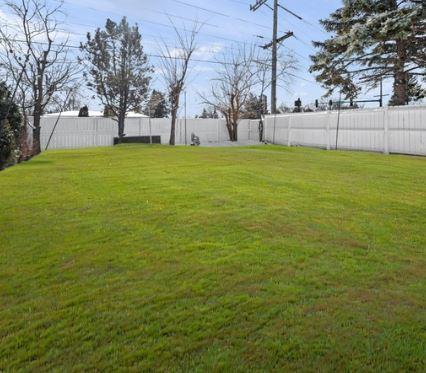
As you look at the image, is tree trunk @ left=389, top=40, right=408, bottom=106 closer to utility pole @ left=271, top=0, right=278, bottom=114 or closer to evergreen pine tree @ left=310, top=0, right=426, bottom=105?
evergreen pine tree @ left=310, top=0, right=426, bottom=105

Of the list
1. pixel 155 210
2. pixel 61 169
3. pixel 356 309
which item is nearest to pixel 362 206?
pixel 155 210

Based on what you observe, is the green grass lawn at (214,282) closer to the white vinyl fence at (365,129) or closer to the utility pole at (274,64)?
the white vinyl fence at (365,129)

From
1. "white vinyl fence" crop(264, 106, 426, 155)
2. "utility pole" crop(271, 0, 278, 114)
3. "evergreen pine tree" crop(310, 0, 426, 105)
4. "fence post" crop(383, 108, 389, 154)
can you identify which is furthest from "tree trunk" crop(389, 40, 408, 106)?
"fence post" crop(383, 108, 389, 154)

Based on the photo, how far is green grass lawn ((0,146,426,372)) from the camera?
2223mm

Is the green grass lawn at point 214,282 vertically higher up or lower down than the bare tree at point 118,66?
lower down

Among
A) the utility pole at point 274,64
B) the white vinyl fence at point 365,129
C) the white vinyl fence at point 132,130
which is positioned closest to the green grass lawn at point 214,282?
the white vinyl fence at point 365,129

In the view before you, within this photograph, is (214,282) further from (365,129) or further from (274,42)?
(274,42)

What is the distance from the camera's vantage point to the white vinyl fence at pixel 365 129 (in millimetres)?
13984

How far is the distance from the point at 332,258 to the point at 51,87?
14.8m

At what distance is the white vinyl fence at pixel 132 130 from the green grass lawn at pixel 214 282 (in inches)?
723

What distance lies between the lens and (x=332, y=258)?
3551 mm

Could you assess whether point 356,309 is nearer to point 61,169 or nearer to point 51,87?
point 61,169

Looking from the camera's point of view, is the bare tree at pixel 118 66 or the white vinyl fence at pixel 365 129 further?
the bare tree at pixel 118 66

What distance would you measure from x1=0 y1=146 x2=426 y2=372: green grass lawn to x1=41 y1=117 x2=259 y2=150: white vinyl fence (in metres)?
18.4
